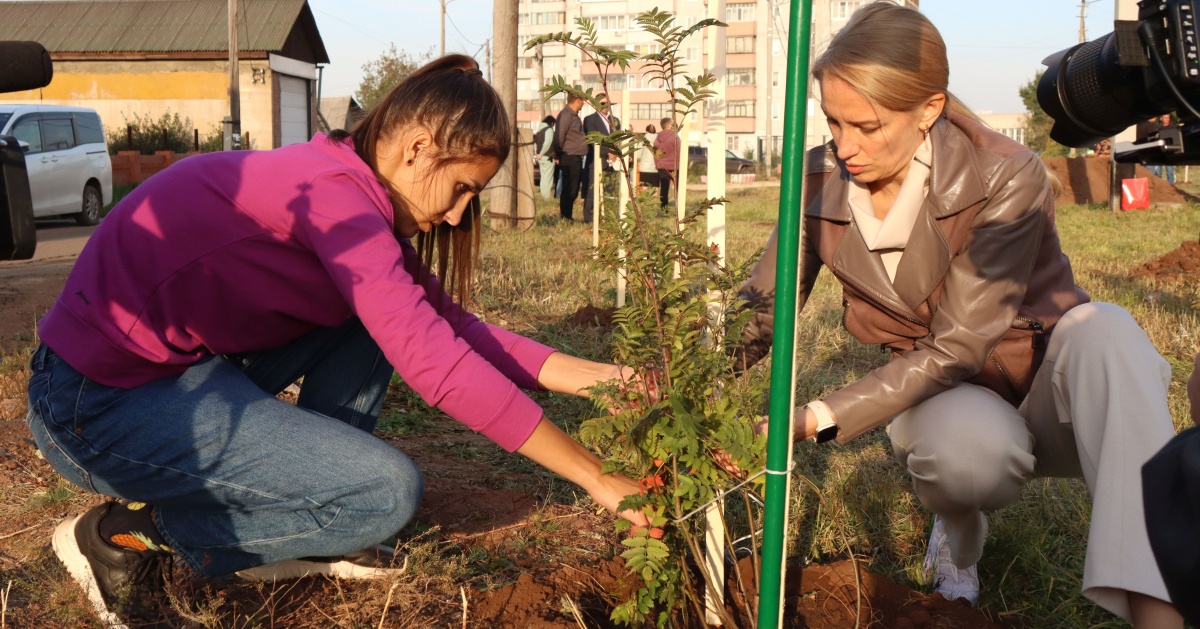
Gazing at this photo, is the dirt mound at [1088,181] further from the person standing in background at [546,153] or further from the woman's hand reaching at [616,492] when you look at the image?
the woman's hand reaching at [616,492]

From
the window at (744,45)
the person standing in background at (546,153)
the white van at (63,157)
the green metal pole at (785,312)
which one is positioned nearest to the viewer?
the green metal pole at (785,312)

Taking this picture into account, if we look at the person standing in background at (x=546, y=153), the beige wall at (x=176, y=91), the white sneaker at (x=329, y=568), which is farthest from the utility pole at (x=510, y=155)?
the beige wall at (x=176, y=91)

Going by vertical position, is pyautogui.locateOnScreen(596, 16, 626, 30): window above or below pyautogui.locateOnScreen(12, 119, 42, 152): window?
above

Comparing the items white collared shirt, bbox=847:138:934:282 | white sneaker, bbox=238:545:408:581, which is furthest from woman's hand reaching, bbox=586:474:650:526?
white collared shirt, bbox=847:138:934:282

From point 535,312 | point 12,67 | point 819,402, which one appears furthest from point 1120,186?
point 12,67

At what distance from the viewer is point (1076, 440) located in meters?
2.25

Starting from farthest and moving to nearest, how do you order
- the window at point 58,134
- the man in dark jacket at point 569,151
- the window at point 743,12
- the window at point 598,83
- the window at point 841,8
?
the window at point 743,12
the window at point 841,8
the man in dark jacket at point 569,151
the window at point 58,134
the window at point 598,83

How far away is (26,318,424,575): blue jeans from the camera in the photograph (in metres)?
2.18

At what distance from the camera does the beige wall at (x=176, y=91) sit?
30.3 m

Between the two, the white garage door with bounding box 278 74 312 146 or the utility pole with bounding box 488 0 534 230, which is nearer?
the utility pole with bounding box 488 0 534 230

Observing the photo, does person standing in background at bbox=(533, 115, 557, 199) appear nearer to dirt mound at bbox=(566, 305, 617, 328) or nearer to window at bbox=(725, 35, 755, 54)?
dirt mound at bbox=(566, 305, 617, 328)

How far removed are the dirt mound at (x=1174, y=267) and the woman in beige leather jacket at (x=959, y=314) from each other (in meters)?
5.56

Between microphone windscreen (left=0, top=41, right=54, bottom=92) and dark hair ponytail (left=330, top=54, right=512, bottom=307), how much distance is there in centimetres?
70

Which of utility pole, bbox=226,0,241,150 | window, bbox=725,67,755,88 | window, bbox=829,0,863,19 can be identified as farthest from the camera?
window, bbox=725,67,755,88
